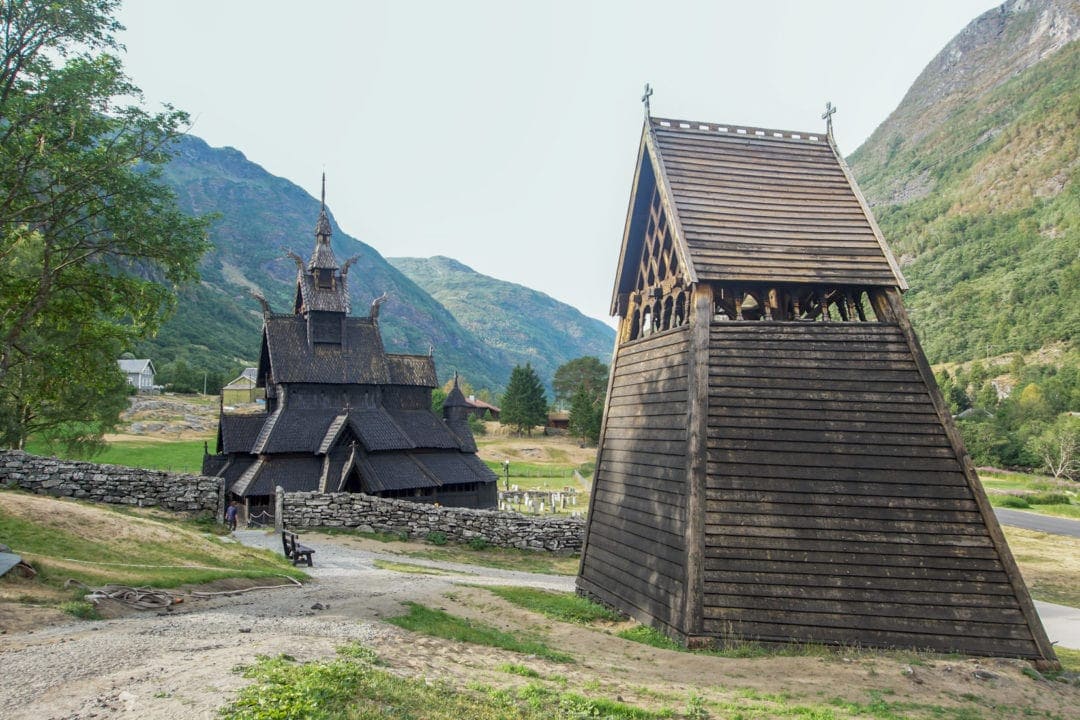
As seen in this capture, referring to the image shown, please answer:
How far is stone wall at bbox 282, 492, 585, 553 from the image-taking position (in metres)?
25.7

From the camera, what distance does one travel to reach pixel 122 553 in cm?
1405

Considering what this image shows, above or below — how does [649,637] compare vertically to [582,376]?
below

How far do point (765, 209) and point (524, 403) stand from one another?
78.5 metres

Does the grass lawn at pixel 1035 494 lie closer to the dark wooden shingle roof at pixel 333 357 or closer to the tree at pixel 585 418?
the dark wooden shingle roof at pixel 333 357

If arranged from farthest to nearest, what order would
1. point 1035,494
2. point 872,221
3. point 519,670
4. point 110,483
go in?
point 1035,494, point 110,483, point 872,221, point 519,670

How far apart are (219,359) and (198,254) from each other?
135 meters

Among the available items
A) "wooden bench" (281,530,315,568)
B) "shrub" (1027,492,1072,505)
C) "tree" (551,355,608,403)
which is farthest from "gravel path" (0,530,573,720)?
"tree" (551,355,608,403)

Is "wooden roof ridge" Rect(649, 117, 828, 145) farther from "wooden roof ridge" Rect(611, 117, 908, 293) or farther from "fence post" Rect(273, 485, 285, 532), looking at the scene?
"fence post" Rect(273, 485, 285, 532)

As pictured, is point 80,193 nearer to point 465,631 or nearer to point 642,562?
point 465,631

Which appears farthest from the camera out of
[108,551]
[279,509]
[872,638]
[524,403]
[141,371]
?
[141,371]

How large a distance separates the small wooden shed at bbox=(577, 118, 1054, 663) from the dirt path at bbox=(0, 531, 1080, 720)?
0.93 m

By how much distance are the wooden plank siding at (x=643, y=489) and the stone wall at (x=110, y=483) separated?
653 inches

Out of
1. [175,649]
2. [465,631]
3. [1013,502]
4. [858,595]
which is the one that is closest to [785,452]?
[858,595]

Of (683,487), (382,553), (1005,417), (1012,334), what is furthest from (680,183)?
(1012,334)
